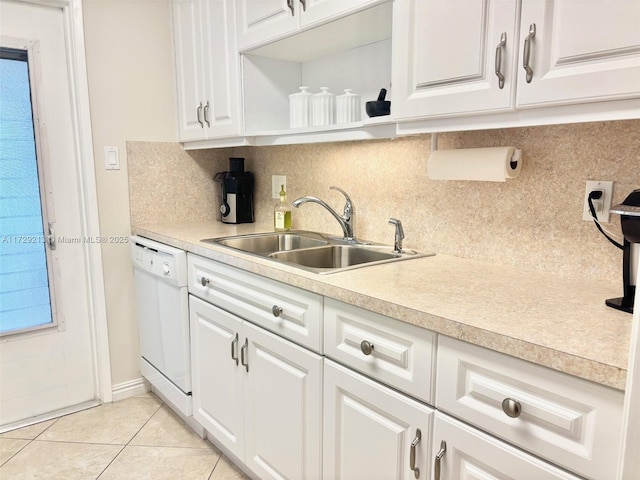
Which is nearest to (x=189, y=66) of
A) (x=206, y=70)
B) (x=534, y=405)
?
(x=206, y=70)

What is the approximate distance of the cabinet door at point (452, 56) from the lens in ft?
3.59

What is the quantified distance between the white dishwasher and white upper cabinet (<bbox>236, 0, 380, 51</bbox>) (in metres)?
0.96

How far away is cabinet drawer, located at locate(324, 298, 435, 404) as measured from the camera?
1034 millimetres

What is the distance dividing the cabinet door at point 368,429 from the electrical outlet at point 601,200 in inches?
28.3

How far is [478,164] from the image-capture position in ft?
4.48

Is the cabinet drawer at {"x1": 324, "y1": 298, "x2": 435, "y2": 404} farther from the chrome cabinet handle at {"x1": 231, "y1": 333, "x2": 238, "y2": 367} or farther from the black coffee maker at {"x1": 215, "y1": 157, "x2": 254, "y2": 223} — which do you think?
the black coffee maker at {"x1": 215, "y1": 157, "x2": 254, "y2": 223}

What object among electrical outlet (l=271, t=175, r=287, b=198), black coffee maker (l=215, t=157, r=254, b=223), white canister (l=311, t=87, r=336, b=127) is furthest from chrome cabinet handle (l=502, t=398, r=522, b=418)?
black coffee maker (l=215, t=157, r=254, b=223)

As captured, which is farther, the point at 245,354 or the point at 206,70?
the point at 206,70

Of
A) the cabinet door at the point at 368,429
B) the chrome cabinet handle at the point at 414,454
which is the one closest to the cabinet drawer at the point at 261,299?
the cabinet door at the point at 368,429

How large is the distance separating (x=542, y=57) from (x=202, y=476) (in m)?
1.89

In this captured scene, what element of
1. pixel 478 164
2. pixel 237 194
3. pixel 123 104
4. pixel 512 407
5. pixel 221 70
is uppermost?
pixel 221 70

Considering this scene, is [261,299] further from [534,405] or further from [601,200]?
[601,200]

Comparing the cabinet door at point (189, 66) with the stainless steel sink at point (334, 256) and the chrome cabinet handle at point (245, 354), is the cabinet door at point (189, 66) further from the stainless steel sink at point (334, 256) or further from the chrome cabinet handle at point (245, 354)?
the chrome cabinet handle at point (245, 354)

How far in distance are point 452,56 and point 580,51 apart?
1.04ft
